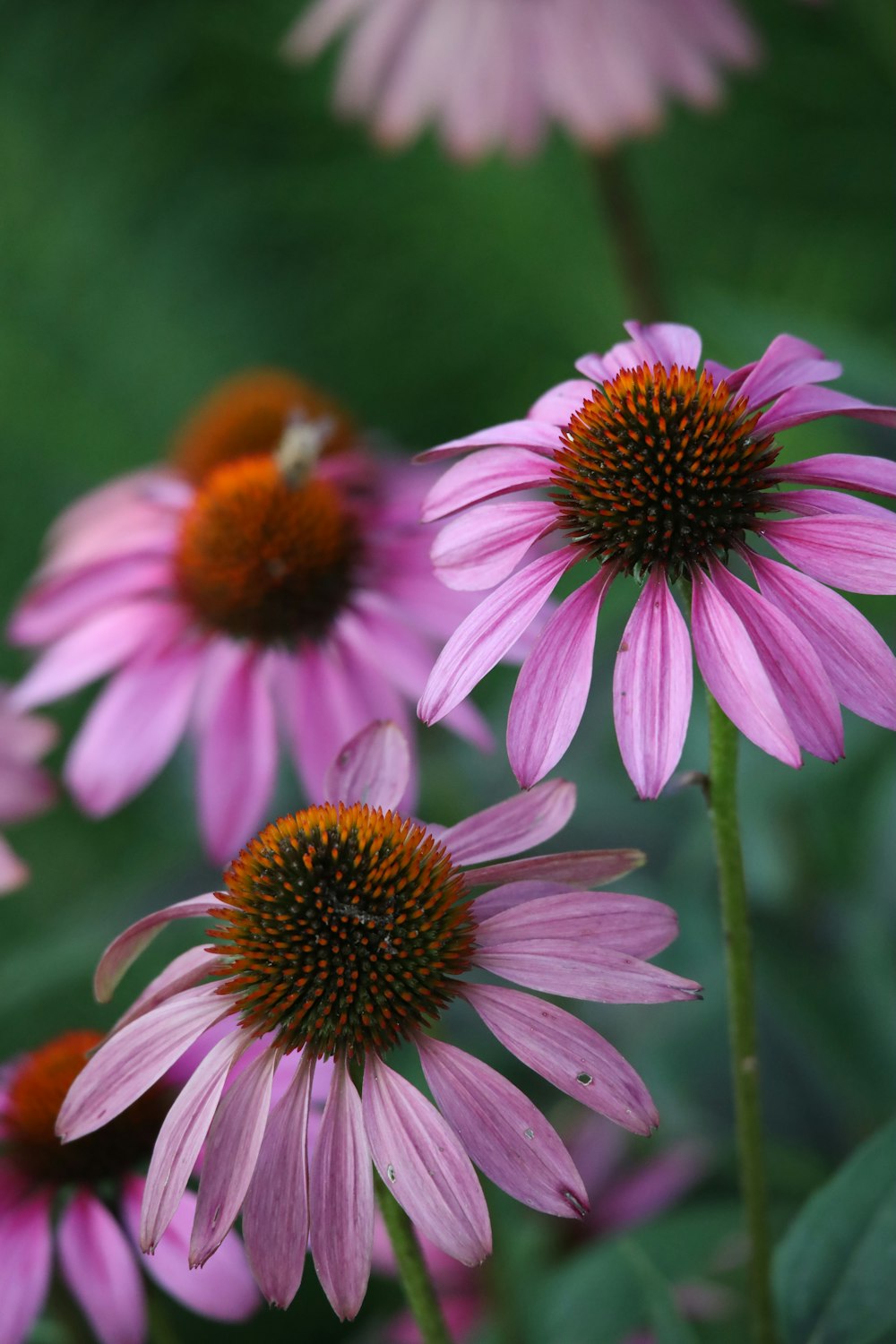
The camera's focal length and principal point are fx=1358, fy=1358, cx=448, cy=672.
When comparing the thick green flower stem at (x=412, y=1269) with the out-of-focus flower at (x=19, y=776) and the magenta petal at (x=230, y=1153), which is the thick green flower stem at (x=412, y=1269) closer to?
the magenta petal at (x=230, y=1153)

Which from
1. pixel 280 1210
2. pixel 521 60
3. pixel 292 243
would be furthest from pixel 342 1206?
pixel 292 243

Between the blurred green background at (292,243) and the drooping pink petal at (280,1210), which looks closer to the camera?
the drooping pink petal at (280,1210)

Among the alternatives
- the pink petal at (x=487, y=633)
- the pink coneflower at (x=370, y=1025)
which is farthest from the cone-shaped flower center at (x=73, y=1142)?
the pink petal at (x=487, y=633)

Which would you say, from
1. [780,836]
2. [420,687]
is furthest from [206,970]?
[780,836]

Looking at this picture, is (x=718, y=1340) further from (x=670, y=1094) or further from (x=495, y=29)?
(x=495, y=29)

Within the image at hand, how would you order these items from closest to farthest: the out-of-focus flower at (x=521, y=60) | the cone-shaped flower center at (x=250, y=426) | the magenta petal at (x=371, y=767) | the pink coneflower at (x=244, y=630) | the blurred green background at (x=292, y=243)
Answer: the magenta petal at (x=371, y=767)
the pink coneflower at (x=244, y=630)
the cone-shaped flower center at (x=250, y=426)
the out-of-focus flower at (x=521, y=60)
the blurred green background at (x=292, y=243)

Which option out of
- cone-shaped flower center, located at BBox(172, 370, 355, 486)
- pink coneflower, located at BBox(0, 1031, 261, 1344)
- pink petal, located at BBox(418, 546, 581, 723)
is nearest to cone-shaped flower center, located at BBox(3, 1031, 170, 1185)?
pink coneflower, located at BBox(0, 1031, 261, 1344)

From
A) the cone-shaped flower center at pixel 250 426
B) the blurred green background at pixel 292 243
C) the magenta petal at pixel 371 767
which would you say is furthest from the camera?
the blurred green background at pixel 292 243

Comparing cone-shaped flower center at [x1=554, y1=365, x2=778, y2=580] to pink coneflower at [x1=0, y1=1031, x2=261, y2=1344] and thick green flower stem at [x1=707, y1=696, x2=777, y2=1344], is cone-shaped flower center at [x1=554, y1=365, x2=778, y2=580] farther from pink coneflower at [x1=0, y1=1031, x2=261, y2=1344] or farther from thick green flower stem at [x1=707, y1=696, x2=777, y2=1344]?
pink coneflower at [x1=0, y1=1031, x2=261, y2=1344]
